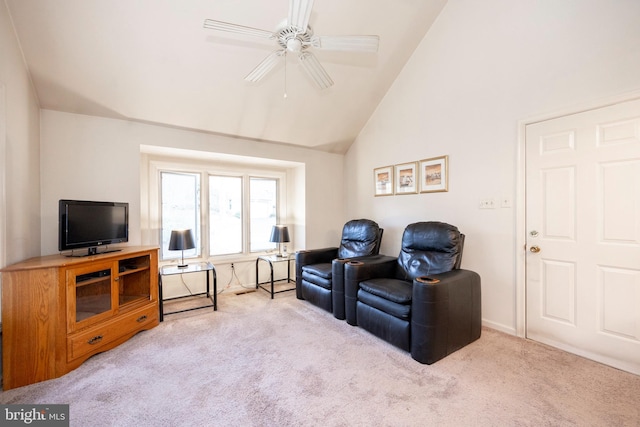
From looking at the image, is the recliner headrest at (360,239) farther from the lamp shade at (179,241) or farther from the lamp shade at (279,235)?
the lamp shade at (179,241)

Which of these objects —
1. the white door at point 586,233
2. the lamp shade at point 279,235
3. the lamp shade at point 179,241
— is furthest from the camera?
the lamp shade at point 279,235

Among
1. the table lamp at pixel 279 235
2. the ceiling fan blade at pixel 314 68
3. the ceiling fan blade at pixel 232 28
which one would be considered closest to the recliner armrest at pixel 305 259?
the table lamp at pixel 279 235

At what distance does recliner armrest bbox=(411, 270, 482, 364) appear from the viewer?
2145 mm

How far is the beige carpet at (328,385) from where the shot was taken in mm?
1606

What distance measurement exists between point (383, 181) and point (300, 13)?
2.61 meters

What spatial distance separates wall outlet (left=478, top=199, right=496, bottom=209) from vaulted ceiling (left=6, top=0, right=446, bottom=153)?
204cm

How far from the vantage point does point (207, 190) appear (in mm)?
4082

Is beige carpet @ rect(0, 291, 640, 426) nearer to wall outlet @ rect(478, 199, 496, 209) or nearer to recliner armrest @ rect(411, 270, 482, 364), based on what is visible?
A: recliner armrest @ rect(411, 270, 482, 364)

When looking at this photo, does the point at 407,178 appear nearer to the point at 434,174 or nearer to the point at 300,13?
the point at 434,174

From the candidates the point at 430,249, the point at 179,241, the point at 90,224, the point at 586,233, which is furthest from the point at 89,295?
the point at 586,233

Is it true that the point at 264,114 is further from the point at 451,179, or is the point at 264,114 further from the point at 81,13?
the point at 451,179

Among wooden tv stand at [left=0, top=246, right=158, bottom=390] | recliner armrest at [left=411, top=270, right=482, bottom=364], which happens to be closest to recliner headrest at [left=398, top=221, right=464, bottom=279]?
recliner armrest at [left=411, top=270, right=482, bottom=364]

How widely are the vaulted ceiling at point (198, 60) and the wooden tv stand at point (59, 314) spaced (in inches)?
64.6

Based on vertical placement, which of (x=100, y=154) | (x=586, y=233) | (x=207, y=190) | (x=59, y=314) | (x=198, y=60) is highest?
(x=198, y=60)
